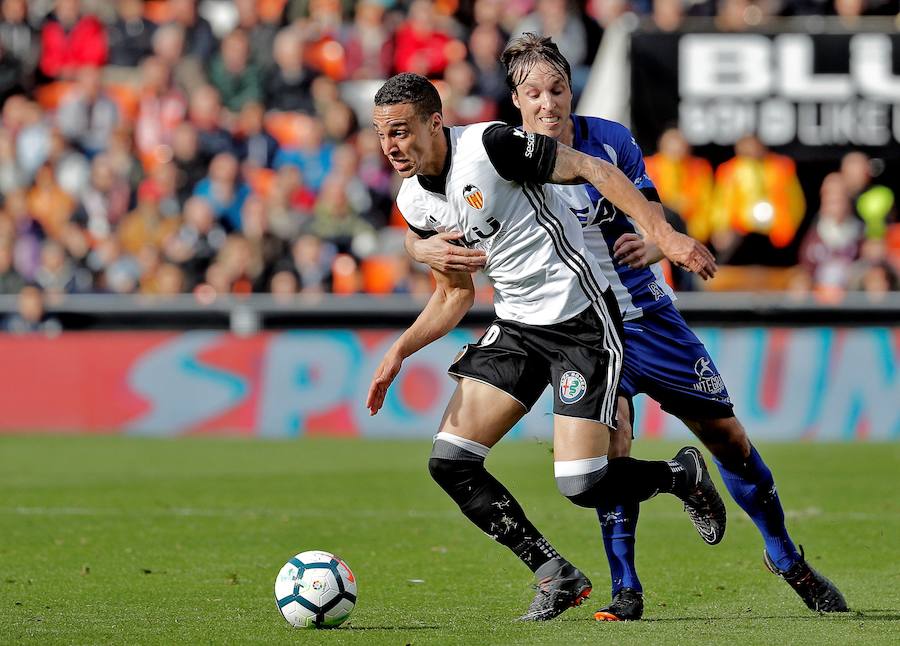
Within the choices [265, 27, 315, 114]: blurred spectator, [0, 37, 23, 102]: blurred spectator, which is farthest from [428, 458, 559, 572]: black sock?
[0, 37, 23, 102]: blurred spectator

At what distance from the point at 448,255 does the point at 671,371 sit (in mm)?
1241

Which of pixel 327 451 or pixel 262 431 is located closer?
pixel 327 451

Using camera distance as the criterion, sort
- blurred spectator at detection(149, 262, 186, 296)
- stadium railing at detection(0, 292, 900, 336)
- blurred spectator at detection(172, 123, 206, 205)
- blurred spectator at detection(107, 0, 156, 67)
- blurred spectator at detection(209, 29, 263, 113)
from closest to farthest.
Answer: stadium railing at detection(0, 292, 900, 336)
blurred spectator at detection(149, 262, 186, 296)
blurred spectator at detection(172, 123, 206, 205)
blurred spectator at detection(209, 29, 263, 113)
blurred spectator at detection(107, 0, 156, 67)

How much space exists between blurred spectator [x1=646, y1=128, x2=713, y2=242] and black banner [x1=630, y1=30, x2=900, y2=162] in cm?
38

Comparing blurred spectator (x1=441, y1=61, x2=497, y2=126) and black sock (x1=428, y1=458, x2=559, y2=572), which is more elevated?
blurred spectator (x1=441, y1=61, x2=497, y2=126)

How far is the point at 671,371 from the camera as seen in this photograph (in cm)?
679

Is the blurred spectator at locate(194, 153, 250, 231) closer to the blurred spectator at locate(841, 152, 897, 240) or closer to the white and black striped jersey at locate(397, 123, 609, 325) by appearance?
the blurred spectator at locate(841, 152, 897, 240)

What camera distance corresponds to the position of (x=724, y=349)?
15727 millimetres

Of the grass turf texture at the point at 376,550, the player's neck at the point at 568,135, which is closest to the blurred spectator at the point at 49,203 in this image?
the grass turf texture at the point at 376,550

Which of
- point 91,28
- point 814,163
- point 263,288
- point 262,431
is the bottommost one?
point 262,431

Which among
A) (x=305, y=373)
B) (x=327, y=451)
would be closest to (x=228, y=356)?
(x=305, y=373)

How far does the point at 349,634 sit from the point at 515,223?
1.76 metres

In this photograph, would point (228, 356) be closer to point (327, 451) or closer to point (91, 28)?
point (327, 451)

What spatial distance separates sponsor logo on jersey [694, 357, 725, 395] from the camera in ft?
22.3
